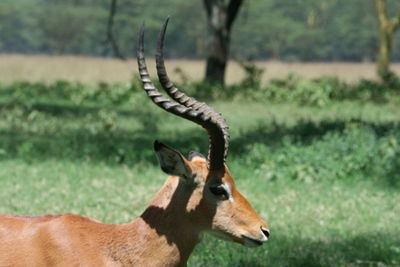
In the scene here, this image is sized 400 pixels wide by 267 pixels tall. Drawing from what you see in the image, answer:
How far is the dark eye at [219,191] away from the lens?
4543mm

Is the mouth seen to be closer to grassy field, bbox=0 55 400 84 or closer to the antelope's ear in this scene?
the antelope's ear

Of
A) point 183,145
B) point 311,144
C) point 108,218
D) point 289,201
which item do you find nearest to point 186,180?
point 108,218

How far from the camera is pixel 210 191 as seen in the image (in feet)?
15.0

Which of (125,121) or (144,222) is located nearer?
(144,222)

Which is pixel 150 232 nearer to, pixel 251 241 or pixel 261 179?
pixel 251 241

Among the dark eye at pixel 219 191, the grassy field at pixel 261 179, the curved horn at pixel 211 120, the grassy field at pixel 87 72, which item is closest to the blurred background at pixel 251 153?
the grassy field at pixel 261 179

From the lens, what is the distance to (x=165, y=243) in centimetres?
463

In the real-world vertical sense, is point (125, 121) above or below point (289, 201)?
below

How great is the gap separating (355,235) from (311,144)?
12.3ft

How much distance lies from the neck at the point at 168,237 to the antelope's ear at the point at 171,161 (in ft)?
0.47

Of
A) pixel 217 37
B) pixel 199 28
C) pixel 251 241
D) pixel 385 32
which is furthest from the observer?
pixel 199 28

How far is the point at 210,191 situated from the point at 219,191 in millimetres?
53

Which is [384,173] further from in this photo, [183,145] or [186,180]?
[186,180]

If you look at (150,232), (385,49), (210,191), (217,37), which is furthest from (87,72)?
(210,191)
